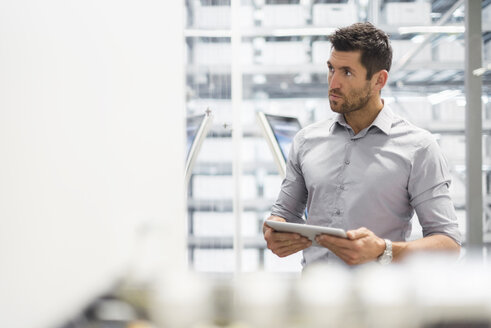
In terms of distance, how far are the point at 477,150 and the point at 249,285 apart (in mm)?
2412

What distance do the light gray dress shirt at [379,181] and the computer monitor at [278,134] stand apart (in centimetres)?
58

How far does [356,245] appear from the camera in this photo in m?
1.01

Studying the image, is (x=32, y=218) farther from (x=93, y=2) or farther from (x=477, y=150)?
(x=477, y=150)

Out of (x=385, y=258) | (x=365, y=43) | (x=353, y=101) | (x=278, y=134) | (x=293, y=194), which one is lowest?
(x=385, y=258)

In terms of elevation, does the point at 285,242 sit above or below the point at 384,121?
below

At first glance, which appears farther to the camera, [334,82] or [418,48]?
[418,48]

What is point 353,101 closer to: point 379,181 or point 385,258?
point 379,181

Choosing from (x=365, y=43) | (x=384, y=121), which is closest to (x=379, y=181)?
(x=384, y=121)

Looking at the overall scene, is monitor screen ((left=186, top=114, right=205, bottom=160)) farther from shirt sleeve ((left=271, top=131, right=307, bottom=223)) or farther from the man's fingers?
the man's fingers

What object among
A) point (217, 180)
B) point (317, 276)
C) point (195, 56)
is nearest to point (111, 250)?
point (317, 276)

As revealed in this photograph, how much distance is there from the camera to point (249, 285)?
0.30m

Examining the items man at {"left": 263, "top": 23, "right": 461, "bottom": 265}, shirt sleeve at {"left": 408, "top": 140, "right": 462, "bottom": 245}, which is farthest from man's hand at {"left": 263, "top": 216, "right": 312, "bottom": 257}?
shirt sleeve at {"left": 408, "top": 140, "right": 462, "bottom": 245}

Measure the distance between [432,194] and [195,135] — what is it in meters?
0.76

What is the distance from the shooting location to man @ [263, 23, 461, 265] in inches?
45.8
